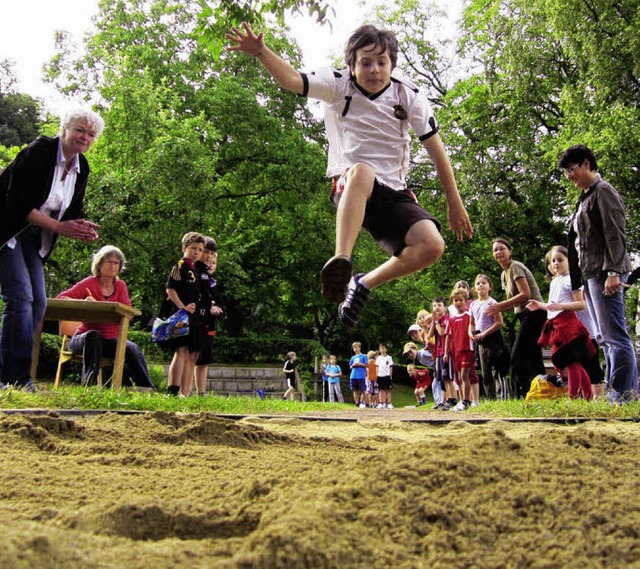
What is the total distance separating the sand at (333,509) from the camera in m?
1.50

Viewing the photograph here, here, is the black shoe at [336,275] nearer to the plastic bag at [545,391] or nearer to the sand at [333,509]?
the sand at [333,509]

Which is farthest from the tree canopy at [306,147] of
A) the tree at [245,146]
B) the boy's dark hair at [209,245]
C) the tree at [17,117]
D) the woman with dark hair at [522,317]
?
the tree at [17,117]

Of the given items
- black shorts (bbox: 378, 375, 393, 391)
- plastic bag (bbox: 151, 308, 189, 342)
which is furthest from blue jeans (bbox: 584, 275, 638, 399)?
black shorts (bbox: 378, 375, 393, 391)

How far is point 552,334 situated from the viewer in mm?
7840

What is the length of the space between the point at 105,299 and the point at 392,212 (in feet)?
15.7

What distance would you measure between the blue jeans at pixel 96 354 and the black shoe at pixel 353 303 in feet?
13.1

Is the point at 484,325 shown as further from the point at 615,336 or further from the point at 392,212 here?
the point at 392,212

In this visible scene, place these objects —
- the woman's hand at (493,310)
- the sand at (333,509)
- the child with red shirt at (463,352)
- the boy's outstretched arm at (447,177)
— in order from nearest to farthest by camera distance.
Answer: the sand at (333,509), the boy's outstretched arm at (447,177), the woman's hand at (493,310), the child with red shirt at (463,352)

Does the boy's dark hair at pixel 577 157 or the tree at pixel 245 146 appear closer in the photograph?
the boy's dark hair at pixel 577 157

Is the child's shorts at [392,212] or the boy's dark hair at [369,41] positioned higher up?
the boy's dark hair at [369,41]

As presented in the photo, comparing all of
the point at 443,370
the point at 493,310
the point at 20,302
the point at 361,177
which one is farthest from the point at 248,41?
the point at 443,370

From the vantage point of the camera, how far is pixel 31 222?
5707 millimetres

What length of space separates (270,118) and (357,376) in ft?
47.2

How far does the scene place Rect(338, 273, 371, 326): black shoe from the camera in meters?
4.29
